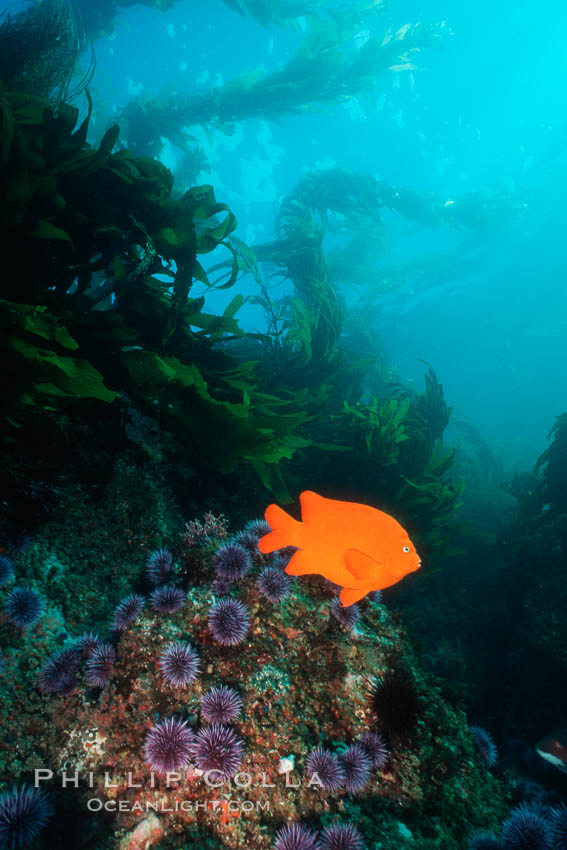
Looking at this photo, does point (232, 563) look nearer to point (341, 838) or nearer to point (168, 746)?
point (168, 746)

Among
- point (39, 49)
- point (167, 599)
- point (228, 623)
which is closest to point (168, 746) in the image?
point (228, 623)

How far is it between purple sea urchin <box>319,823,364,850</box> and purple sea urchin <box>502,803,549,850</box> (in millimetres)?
888

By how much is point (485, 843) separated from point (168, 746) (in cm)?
167

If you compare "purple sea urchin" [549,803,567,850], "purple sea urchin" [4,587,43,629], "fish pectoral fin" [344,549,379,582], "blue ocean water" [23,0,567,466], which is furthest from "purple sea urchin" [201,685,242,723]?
"blue ocean water" [23,0,567,466]

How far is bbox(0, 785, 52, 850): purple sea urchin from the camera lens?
1.34m

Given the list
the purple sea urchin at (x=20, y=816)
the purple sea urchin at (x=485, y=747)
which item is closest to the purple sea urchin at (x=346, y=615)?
the purple sea urchin at (x=485, y=747)

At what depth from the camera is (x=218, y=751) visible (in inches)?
61.5

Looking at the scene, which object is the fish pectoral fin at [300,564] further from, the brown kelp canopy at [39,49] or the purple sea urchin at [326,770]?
the brown kelp canopy at [39,49]

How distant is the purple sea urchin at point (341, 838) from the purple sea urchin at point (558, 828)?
1.09 metres

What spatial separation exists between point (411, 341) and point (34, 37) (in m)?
54.7

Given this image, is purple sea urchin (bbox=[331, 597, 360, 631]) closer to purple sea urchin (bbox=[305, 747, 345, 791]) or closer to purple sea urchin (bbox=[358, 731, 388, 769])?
purple sea urchin (bbox=[358, 731, 388, 769])

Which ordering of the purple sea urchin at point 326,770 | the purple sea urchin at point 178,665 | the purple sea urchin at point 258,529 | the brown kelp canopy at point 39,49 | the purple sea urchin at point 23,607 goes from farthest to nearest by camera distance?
the brown kelp canopy at point 39,49, the purple sea urchin at point 258,529, the purple sea urchin at point 23,607, the purple sea urchin at point 178,665, the purple sea urchin at point 326,770

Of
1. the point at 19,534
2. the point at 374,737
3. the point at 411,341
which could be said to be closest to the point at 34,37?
the point at 19,534

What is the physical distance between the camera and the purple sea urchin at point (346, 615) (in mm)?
2283
